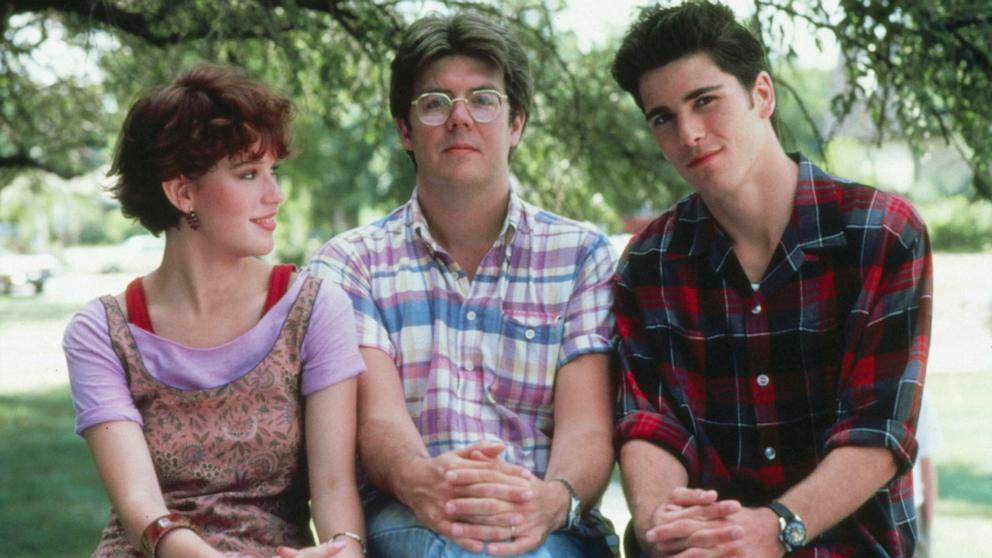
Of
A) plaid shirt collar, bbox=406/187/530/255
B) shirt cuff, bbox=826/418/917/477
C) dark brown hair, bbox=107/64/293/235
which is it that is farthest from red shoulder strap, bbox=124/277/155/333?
shirt cuff, bbox=826/418/917/477

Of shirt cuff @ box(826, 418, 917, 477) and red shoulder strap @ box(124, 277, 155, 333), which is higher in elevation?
red shoulder strap @ box(124, 277, 155, 333)

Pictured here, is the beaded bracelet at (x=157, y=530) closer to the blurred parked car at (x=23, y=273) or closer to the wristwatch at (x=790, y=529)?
the wristwatch at (x=790, y=529)

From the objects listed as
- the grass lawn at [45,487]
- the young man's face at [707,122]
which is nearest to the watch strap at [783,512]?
the young man's face at [707,122]

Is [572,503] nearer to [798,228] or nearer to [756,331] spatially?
[756,331]

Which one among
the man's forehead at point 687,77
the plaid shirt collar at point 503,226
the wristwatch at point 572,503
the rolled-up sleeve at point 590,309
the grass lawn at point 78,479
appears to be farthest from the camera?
the grass lawn at point 78,479

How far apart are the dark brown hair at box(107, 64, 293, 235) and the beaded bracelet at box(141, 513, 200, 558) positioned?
69 cm

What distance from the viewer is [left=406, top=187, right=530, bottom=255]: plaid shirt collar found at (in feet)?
10.1

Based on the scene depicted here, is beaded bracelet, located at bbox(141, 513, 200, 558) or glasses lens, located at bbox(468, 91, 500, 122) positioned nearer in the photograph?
beaded bracelet, located at bbox(141, 513, 200, 558)

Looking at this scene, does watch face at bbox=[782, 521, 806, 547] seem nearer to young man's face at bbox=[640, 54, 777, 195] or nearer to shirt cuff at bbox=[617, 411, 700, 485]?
shirt cuff at bbox=[617, 411, 700, 485]

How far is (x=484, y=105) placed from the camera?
305 cm

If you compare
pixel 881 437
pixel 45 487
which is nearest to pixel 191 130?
pixel 881 437

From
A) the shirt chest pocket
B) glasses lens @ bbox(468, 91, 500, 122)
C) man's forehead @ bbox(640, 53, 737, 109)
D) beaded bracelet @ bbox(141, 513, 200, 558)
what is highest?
glasses lens @ bbox(468, 91, 500, 122)

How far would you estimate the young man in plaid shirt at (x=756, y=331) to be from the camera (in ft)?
8.64

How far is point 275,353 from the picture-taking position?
2.74 meters
